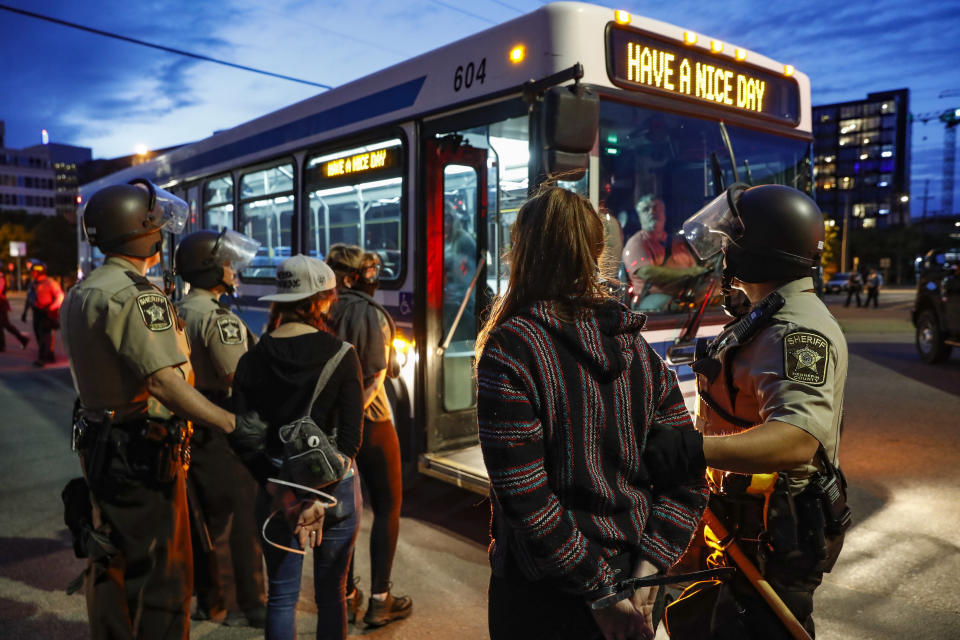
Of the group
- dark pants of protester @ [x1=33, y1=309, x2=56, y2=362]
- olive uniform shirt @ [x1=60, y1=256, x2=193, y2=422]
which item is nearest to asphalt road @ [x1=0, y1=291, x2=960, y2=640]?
olive uniform shirt @ [x1=60, y1=256, x2=193, y2=422]

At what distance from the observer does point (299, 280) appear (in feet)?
9.43

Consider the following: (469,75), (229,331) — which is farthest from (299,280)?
(469,75)

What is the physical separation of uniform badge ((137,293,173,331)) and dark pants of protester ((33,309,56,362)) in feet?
40.3

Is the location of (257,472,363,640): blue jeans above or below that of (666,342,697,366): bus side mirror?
below

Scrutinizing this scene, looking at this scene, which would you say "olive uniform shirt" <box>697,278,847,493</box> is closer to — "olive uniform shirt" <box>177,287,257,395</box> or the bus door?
"olive uniform shirt" <box>177,287,257,395</box>

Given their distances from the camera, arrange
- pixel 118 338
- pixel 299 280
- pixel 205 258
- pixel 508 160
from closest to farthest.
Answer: pixel 118 338 < pixel 299 280 < pixel 205 258 < pixel 508 160

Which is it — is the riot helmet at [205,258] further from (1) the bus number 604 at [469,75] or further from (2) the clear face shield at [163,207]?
(1) the bus number 604 at [469,75]

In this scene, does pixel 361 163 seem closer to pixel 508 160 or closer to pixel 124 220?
pixel 508 160

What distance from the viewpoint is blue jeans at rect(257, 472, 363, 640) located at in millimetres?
2721

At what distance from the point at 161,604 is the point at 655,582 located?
6.81ft

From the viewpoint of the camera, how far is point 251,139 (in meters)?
7.33

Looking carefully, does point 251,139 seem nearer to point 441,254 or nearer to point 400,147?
point 400,147

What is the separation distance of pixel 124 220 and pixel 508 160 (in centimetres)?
328

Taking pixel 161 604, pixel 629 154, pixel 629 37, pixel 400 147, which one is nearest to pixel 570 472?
pixel 161 604
